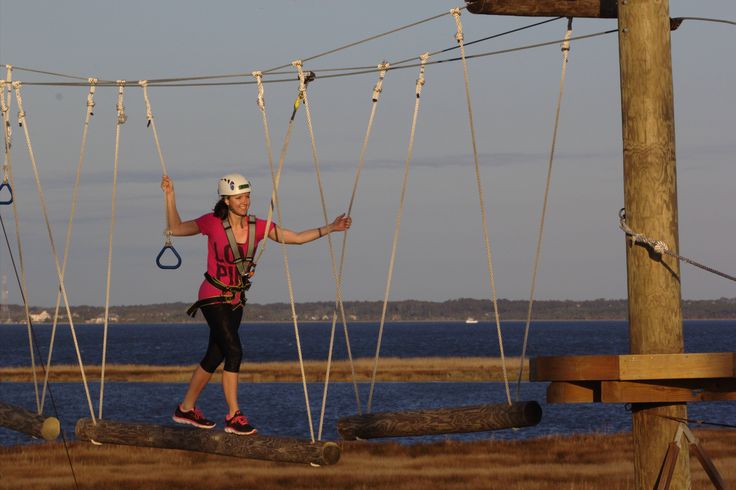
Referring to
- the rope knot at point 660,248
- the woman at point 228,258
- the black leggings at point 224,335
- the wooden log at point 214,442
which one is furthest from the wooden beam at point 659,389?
the black leggings at point 224,335

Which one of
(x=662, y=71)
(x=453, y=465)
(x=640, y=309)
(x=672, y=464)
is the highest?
(x=662, y=71)

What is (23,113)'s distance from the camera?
14594 mm

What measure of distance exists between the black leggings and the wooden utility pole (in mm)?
4193

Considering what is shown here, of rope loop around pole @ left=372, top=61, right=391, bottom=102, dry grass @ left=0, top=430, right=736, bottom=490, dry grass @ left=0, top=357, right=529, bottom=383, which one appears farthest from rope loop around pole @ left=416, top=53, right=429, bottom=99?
dry grass @ left=0, top=357, right=529, bottom=383

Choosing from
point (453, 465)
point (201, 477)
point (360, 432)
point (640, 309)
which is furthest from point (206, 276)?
point (453, 465)

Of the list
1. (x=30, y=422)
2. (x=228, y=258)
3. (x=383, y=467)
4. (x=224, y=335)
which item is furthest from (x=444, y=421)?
(x=383, y=467)

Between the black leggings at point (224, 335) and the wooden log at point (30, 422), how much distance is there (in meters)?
2.44

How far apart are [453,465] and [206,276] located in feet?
93.6

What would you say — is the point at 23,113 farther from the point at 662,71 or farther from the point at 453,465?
the point at 453,465

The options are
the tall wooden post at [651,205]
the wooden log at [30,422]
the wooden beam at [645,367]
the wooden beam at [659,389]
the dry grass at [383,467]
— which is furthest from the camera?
the dry grass at [383,467]

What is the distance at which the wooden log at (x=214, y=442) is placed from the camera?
11805mm

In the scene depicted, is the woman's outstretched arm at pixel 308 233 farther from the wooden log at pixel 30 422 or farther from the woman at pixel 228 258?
the wooden log at pixel 30 422

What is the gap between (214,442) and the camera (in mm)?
12398

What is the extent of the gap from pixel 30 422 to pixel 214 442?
3343 millimetres
